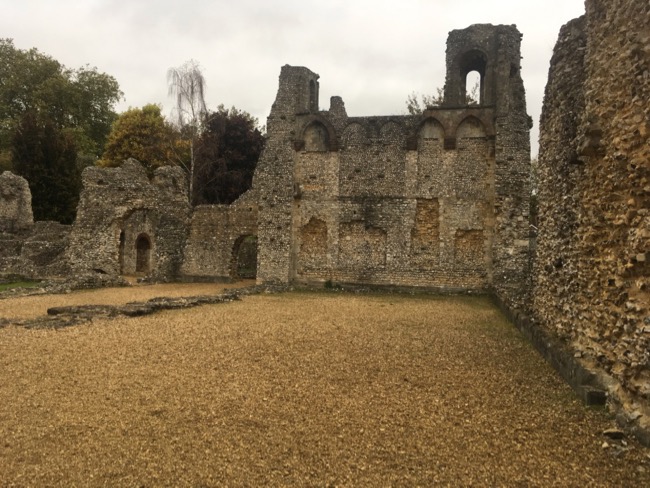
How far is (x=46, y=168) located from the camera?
30500 mm

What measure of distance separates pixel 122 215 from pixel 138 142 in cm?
1724

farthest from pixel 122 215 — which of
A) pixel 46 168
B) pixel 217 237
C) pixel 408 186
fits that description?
pixel 46 168

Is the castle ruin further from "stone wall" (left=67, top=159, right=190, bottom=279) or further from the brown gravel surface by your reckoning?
the brown gravel surface

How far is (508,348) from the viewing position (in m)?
7.88

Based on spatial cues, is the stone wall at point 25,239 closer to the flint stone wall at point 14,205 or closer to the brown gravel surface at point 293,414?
the flint stone wall at point 14,205

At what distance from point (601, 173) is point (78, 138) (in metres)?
38.1

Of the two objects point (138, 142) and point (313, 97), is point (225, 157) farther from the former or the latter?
point (313, 97)

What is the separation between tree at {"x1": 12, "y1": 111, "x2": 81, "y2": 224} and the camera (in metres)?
30.2

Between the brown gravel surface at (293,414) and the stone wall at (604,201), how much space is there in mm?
634

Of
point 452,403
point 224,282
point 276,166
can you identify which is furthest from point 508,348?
point 224,282

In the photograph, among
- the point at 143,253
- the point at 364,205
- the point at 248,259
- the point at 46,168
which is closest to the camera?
the point at 364,205

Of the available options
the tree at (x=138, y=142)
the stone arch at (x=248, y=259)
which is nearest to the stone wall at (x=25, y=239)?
the stone arch at (x=248, y=259)

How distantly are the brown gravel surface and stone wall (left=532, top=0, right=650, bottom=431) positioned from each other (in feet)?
2.08

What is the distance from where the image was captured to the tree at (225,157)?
30781mm
